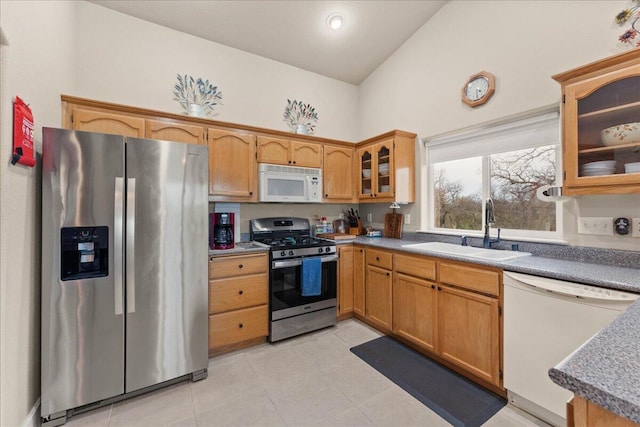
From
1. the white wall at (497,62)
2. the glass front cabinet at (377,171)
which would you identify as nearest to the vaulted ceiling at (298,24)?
the white wall at (497,62)

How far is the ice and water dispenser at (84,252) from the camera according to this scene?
66.2 inches

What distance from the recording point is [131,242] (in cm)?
184

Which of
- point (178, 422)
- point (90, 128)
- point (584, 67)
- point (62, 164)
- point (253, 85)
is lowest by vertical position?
point (178, 422)

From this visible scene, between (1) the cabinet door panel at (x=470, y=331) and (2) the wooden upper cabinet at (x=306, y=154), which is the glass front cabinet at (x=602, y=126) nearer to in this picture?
(1) the cabinet door panel at (x=470, y=331)

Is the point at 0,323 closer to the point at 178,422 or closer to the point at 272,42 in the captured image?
the point at 178,422

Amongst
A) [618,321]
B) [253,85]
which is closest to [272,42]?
[253,85]

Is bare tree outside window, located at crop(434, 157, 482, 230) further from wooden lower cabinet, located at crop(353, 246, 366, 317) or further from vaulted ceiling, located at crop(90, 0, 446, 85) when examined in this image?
vaulted ceiling, located at crop(90, 0, 446, 85)

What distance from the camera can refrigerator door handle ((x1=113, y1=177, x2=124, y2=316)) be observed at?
180cm

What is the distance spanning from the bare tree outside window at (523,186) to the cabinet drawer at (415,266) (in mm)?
867

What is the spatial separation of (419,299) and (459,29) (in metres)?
2.66

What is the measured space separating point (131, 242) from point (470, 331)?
2.47 metres

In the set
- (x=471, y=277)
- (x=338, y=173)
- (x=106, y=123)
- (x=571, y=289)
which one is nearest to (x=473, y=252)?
(x=471, y=277)

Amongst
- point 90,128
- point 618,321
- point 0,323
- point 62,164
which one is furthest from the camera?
point 90,128

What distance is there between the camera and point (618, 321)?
854mm
